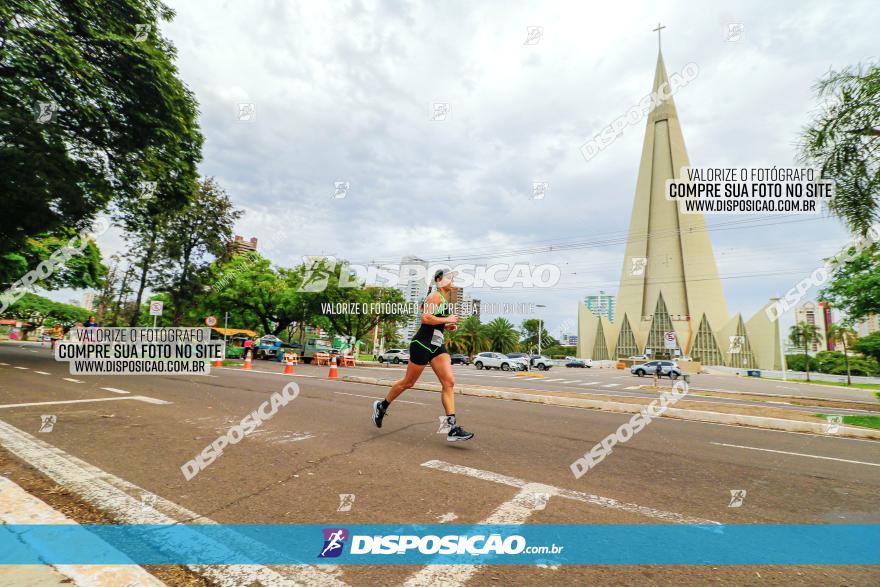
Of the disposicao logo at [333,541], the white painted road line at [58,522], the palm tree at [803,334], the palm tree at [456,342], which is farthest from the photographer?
the palm tree at [456,342]

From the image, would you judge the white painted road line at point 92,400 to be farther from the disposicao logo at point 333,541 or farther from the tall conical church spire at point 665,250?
the tall conical church spire at point 665,250

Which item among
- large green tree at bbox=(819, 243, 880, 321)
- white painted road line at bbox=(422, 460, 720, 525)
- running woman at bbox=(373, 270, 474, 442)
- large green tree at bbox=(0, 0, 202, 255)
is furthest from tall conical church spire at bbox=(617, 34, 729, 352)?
white painted road line at bbox=(422, 460, 720, 525)

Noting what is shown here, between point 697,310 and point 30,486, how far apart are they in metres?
91.6

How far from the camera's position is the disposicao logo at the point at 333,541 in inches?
90.0

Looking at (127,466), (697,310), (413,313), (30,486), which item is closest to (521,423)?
(127,466)

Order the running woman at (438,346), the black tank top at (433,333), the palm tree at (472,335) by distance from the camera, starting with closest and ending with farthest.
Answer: the running woman at (438,346)
the black tank top at (433,333)
the palm tree at (472,335)

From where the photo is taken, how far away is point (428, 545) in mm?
2412

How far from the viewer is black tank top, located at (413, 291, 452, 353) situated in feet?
17.0

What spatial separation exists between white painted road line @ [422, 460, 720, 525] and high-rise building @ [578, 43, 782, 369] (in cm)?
8179

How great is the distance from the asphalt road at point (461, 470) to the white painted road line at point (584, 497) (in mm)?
25

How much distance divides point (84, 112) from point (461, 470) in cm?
1800

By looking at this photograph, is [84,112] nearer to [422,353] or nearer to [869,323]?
[422,353]

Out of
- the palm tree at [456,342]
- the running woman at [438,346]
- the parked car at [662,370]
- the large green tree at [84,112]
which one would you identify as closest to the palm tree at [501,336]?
the palm tree at [456,342]

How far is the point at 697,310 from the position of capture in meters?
77.6
